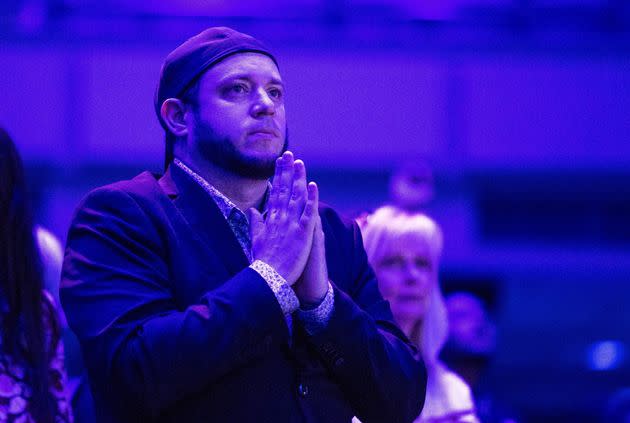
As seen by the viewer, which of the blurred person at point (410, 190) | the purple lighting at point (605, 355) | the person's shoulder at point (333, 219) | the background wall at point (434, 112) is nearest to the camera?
the person's shoulder at point (333, 219)

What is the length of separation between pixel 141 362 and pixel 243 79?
1.98 ft

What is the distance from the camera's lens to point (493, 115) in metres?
7.79

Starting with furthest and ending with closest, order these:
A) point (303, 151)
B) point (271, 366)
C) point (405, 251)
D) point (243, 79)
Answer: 1. point (303, 151)
2. point (405, 251)
3. point (243, 79)
4. point (271, 366)

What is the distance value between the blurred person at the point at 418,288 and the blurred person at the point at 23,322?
1.11 meters

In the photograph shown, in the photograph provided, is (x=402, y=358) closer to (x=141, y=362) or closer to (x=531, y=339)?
(x=141, y=362)

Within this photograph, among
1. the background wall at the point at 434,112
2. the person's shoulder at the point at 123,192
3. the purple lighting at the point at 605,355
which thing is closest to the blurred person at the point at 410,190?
the person's shoulder at the point at 123,192

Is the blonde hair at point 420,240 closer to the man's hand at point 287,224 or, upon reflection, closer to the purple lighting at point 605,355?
the man's hand at point 287,224

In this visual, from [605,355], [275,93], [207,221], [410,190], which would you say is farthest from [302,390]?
[605,355]

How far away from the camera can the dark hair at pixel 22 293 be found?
2.37 metres

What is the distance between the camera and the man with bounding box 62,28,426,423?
1920mm

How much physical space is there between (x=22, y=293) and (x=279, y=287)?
0.73 m

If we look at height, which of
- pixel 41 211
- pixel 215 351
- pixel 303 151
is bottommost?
pixel 41 211

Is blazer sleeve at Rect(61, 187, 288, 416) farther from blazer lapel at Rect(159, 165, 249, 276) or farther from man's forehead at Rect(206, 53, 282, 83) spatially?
man's forehead at Rect(206, 53, 282, 83)

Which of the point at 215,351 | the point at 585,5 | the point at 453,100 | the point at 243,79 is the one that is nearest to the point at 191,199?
the point at 243,79
